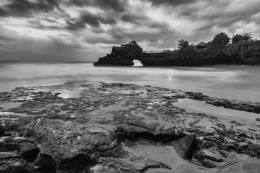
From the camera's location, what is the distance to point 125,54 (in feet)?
199

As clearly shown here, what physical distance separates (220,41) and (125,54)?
1326 inches

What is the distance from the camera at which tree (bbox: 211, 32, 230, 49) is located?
43.0 metres

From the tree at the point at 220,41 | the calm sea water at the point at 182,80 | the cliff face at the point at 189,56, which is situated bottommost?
the calm sea water at the point at 182,80

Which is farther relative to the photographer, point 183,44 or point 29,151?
A: point 183,44

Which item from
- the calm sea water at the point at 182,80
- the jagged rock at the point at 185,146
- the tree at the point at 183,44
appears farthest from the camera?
the tree at the point at 183,44

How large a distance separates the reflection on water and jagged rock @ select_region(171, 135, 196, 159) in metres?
2.03

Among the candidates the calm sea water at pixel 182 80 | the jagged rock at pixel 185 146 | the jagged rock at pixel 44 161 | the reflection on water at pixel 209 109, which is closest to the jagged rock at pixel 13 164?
the jagged rock at pixel 44 161

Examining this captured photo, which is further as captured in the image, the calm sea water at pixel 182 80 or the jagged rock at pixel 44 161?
the calm sea water at pixel 182 80

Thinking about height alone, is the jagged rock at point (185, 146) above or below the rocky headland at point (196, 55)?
below

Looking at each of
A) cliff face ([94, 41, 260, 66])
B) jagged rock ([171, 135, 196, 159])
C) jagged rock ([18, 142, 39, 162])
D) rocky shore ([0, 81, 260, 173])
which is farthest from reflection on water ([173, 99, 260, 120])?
cliff face ([94, 41, 260, 66])

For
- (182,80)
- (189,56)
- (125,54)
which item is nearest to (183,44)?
(189,56)

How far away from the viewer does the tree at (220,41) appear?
141 ft

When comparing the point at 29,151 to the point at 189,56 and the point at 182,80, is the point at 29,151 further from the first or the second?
the point at 189,56

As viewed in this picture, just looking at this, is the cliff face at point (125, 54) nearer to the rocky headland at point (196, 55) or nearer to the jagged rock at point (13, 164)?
the rocky headland at point (196, 55)
